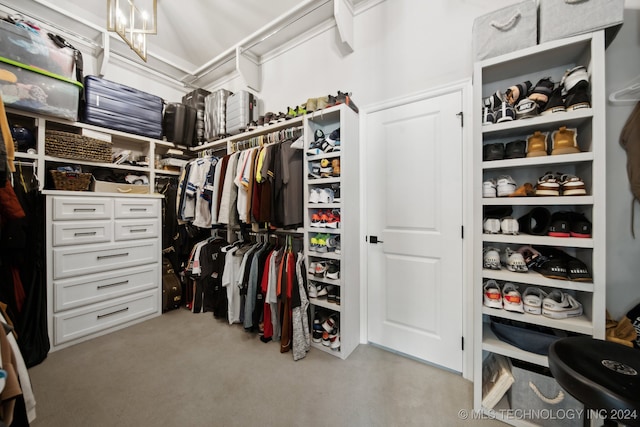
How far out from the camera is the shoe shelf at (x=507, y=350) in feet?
3.68

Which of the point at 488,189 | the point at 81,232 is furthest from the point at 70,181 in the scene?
the point at 488,189

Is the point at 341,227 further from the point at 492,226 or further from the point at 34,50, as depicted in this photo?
the point at 34,50

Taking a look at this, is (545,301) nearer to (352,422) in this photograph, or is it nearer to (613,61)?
(352,422)

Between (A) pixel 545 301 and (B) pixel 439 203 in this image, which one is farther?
(B) pixel 439 203

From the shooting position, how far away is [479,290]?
1.24 m

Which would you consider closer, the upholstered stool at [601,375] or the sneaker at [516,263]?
the upholstered stool at [601,375]

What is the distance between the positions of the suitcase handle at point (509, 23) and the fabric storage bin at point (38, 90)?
3084 millimetres

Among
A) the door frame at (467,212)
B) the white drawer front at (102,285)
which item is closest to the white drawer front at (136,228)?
the white drawer front at (102,285)

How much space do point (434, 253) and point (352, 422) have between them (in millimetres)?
1149

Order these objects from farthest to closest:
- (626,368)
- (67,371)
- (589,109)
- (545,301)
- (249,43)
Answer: (249,43)
(67,371)
(545,301)
(589,109)
(626,368)

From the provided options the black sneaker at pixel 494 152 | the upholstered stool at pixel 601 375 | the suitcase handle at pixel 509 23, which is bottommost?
the upholstered stool at pixel 601 375

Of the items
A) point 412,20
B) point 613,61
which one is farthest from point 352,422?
point 412,20

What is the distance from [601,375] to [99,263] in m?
3.15

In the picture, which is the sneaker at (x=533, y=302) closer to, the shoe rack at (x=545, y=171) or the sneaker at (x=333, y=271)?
the shoe rack at (x=545, y=171)
